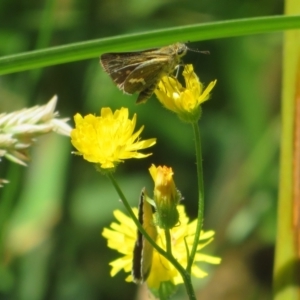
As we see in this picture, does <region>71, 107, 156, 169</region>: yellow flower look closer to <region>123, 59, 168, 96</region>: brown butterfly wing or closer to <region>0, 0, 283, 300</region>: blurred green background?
<region>123, 59, 168, 96</region>: brown butterfly wing

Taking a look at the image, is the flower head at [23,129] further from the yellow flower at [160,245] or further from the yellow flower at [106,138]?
the yellow flower at [160,245]

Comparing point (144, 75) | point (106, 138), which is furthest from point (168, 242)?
point (144, 75)

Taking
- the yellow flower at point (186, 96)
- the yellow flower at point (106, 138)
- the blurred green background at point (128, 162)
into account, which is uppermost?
the blurred green background at point (128, 162)

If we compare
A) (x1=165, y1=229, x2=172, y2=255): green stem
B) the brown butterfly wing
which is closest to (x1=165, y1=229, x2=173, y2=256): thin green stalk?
(x1=165, y1=229, x2=172, y2=255): green stem

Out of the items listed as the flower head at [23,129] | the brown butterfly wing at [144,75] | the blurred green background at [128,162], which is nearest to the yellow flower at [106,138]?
the flower head at [23,129]

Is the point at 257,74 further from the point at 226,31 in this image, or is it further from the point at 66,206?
the point at 226,31

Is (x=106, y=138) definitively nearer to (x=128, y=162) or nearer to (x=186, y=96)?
(x=186, y=96)
